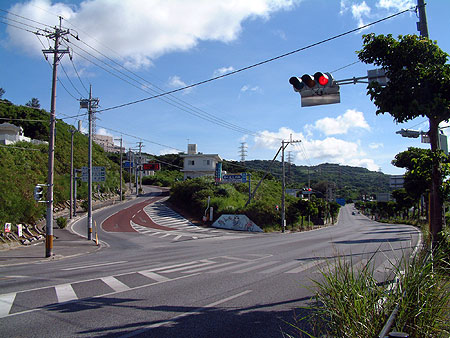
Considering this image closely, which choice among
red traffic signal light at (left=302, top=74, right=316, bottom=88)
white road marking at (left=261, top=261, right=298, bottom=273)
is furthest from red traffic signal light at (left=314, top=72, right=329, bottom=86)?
white road marking at (left=261, top=261, right=298, bottom=273)

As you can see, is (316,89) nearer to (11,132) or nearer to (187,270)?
(187,270)

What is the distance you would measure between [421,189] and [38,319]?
124 feet

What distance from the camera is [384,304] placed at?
393 cm

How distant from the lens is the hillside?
26.4 metres

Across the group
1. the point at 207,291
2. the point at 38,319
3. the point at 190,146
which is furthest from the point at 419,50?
the point at 190,146

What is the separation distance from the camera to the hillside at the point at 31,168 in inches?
1039

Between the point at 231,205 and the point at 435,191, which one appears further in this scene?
the point at 231,205

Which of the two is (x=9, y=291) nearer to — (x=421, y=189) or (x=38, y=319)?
(x=38, y=319)

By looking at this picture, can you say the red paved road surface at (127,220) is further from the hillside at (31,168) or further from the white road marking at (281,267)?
the white road marking at (281,267)

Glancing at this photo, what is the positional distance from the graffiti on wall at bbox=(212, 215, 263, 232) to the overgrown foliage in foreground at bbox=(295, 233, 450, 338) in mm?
39061

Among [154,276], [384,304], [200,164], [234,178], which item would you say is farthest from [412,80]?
[200,164]

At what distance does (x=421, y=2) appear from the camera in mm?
8508

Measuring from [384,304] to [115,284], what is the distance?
745 centimetres

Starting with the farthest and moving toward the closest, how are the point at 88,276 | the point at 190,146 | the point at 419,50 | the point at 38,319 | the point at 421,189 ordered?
the point at 190,146, the point at 421,189, the point at 88,276, the point at 419,50, the point at 38,319
